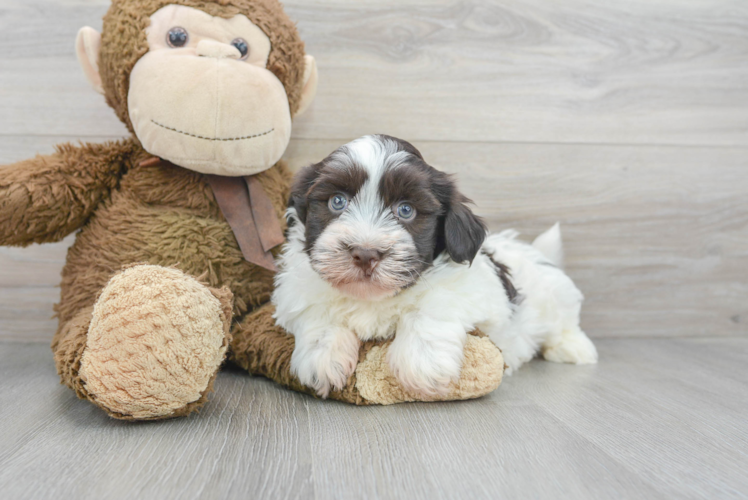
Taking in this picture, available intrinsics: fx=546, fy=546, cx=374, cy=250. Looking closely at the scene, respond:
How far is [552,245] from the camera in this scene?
2.07m

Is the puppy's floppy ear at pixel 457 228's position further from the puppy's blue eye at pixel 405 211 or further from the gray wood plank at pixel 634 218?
the gray wood plank at pixel 634 218

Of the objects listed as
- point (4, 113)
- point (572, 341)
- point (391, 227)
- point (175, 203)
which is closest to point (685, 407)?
point (572, 341)

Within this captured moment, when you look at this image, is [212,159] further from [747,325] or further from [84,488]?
[747,325]

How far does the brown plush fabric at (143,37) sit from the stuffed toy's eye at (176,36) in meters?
0.06

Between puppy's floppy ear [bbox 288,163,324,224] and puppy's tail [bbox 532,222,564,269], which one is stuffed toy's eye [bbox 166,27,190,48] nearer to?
puppy's floppy ear [bbox 288,163,324,224]

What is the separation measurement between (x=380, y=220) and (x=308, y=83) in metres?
0.75

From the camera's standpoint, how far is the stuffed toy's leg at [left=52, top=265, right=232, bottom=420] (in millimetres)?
1118

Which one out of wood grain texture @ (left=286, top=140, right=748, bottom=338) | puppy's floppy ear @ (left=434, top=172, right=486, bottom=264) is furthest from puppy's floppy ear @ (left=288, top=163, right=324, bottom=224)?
wood grain texture @ (left=286, top=140, right=748, bottom=338)

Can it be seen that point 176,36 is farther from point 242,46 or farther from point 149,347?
point 149,347

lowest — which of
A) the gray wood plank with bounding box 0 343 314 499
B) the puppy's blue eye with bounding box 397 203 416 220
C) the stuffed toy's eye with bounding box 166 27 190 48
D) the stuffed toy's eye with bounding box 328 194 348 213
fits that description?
the gray wood plank with bounding box 0 343 314 499

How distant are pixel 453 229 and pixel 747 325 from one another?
1805 mm

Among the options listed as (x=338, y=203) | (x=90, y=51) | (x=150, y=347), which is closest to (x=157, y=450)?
(x=150, y=347)

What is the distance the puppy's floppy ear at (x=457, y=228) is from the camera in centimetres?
135

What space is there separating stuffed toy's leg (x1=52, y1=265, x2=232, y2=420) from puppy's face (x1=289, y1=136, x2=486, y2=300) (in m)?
0.30
